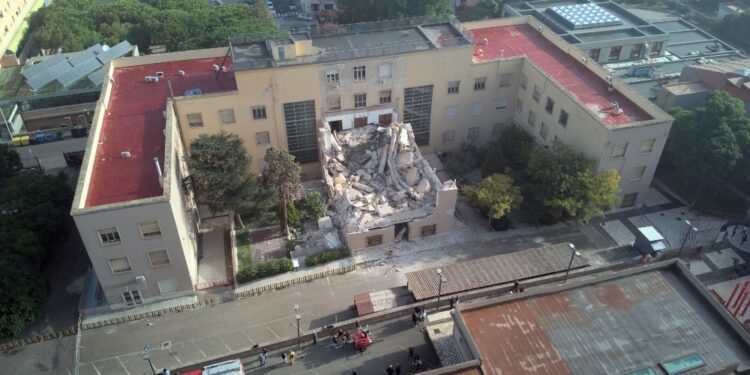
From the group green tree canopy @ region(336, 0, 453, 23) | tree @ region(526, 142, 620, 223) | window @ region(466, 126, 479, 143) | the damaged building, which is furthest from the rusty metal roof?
green tree canopy @ region(336, 0, 453, 23)

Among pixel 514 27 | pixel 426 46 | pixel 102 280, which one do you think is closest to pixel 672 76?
pixel 514 27

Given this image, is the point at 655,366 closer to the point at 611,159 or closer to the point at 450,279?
the point at 450,279

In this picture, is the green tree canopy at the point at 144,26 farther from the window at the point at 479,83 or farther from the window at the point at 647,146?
the window at the point at 647,146

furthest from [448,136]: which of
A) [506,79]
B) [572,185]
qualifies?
[572,185]

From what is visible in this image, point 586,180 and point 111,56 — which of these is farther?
point 111,56

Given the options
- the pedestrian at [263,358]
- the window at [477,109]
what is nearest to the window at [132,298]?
the pedestrian at [263,358]

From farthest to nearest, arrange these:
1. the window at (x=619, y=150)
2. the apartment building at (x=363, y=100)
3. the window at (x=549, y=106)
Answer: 1. the window at (x=549, y=106)
2. the window at (x=619, y=150)
3. the apartment building at (x=363, y=100)

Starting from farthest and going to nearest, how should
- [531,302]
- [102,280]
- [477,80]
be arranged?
[477,80] < [102,280] < [531,302]
